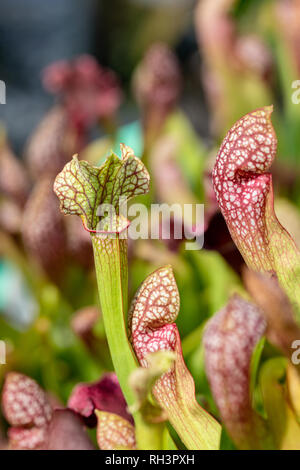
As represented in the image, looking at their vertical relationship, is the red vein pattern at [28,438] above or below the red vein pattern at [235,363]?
below

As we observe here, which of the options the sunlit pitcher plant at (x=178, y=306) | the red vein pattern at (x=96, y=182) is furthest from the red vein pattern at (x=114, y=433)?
the red vein pattern at (x=96, y=182)

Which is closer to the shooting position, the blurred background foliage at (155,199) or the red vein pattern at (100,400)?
the red vein pattern at (100,400)

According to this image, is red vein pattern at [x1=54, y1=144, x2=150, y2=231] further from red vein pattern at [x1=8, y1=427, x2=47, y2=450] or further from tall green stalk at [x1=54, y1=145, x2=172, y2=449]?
red vein pattern at [x1=8, y1=427, x2=47, y2=450]

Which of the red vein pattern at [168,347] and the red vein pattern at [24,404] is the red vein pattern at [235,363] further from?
the red vein pattern at [24,404]

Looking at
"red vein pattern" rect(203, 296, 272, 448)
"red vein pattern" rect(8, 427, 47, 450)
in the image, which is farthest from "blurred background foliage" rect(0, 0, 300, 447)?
"red vein pattern" rect(8, 427, 47, 450)

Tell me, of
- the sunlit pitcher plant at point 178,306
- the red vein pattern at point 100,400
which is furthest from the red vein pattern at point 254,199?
the red vein pattern at point 100,400

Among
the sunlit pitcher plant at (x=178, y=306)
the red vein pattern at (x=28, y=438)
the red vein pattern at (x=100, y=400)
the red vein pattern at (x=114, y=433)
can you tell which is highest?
the sunlit pitcher plant at (x=178, y=306)
